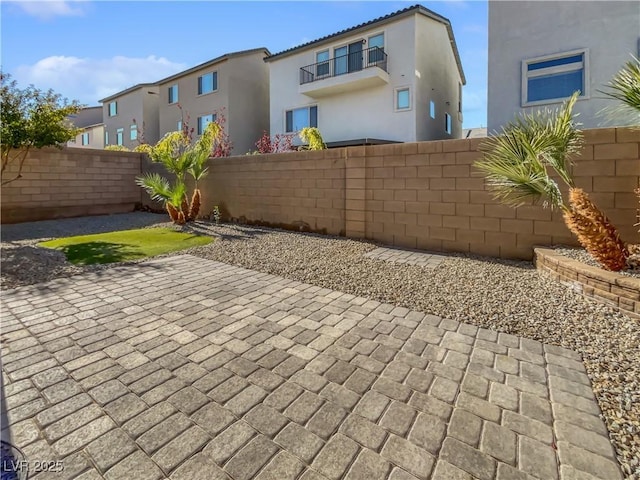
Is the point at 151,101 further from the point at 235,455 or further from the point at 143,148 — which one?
the point at 235,455

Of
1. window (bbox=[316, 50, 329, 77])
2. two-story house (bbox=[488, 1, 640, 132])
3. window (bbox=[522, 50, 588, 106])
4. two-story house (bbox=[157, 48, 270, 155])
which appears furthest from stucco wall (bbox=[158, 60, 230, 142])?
window (bbox=[522, 50, 588, 106])

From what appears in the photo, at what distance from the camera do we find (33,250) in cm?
768

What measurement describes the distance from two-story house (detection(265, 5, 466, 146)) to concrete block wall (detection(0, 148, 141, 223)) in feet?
31.5

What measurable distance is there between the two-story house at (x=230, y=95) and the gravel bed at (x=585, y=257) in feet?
67.1

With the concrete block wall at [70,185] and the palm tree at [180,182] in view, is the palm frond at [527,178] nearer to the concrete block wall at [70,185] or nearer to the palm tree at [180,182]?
the palm tree at [180,182]

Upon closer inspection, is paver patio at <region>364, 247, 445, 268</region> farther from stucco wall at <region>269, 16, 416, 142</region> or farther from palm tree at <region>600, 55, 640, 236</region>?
stucco wall at <region>269, 16, 416, 142</region>

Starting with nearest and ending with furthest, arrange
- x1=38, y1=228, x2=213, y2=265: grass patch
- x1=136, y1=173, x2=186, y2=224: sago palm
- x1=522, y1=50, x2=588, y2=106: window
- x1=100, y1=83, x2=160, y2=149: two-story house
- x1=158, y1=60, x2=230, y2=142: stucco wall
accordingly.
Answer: x1=38, y1=228, x2=213, y2=265: grass patch → x1=136, y1=173, x2=186, y2=224: sago palm → x1=522, y1=50, x2=588, y2=106: window → x1=158, y1=60, x2=230, y2=142: stucco wall → x1=100, y1=83, x2=160, y2=149: two-story house

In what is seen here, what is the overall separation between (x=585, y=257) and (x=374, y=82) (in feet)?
46.4

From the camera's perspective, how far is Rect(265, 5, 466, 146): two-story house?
636 inches

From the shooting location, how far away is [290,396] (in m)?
2.65

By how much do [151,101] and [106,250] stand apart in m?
26.1

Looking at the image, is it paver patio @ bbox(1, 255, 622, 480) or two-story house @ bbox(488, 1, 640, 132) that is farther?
two-story house @ bbox(488, 1, 640, 132)

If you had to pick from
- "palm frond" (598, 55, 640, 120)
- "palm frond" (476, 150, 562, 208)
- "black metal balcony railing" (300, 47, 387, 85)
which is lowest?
"palm frond" (476, 150, 562, 208)

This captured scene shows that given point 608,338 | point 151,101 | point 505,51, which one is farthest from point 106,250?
point 151,101
